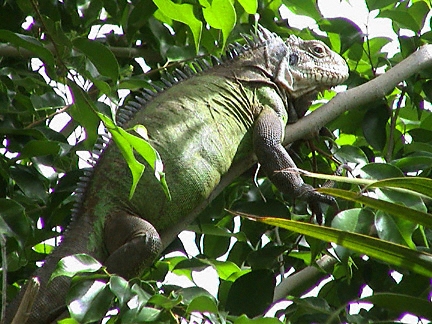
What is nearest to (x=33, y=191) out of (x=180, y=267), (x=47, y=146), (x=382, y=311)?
(x=47, y=146)

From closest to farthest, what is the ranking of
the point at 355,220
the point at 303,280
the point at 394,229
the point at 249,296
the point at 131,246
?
the point at 394,229, the point at 355,220, the point at 249,296, the point at 131,246, the point at 303,280

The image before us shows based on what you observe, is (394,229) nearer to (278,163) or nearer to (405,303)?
(405,303)

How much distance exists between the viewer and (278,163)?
9.81ft

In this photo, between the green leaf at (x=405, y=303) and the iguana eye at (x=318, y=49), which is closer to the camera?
the green leaf at (x=405, y=303)

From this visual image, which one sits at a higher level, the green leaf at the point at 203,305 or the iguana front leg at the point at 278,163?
the green leaf at the point at 203,305

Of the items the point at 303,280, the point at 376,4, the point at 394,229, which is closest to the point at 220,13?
the point at 394,229

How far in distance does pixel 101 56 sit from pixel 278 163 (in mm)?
890

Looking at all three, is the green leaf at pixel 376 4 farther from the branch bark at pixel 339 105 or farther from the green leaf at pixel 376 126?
the green leaf at pixel 376 126

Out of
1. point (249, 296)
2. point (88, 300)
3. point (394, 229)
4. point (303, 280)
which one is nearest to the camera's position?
point (88, 300)

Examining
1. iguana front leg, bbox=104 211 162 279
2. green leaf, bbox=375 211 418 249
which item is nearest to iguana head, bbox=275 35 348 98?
iguana front leg, bbox=104 211 162 279

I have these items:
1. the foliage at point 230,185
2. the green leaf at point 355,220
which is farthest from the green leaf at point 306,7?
the green leaf at point 355,220

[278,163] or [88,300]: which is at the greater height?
[88,300]

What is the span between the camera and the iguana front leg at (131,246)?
8.50 feet

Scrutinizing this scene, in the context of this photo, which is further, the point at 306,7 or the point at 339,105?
the point at 306,7
